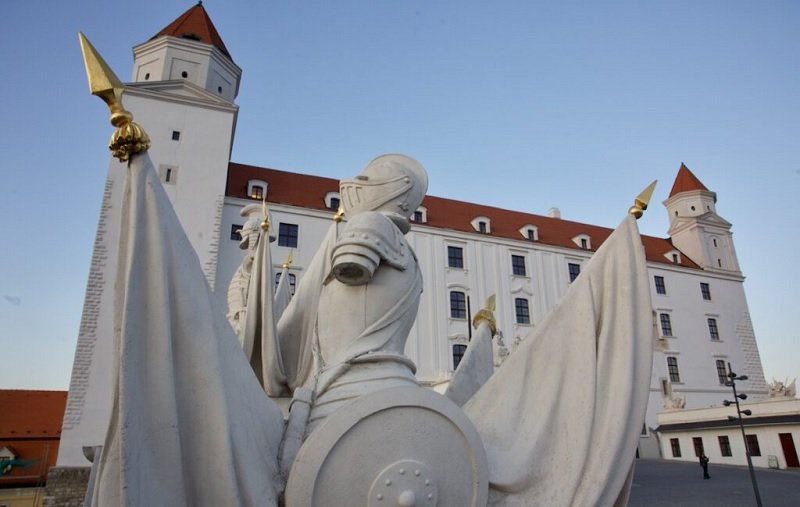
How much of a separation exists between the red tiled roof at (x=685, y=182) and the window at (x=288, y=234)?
30.5 metres

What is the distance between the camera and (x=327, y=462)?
6.87 ft

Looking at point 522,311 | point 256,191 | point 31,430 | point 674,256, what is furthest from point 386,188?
point 674,256

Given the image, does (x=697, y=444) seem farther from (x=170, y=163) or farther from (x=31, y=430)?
(x=31, y=430)

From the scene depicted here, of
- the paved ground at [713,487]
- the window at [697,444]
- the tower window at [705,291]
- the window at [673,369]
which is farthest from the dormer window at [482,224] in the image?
the tower window at [705,291]

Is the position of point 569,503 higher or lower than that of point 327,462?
lower

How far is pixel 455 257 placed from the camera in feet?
99.6

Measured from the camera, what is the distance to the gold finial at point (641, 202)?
9.81 ft

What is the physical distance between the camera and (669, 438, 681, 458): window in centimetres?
2412

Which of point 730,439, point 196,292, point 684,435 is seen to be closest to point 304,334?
point 196,292

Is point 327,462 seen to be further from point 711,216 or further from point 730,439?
point 711,216

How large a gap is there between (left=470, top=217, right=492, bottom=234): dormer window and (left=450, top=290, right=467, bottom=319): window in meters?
4.97

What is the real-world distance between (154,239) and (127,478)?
2.79 ft

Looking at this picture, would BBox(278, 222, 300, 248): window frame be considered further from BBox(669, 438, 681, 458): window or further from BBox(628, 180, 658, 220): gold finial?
BBox(628, 180, 658, 220): gold finial

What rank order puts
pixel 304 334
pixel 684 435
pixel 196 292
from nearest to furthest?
pixel 196 292 → pixel 304 334 → pixel 684 435
